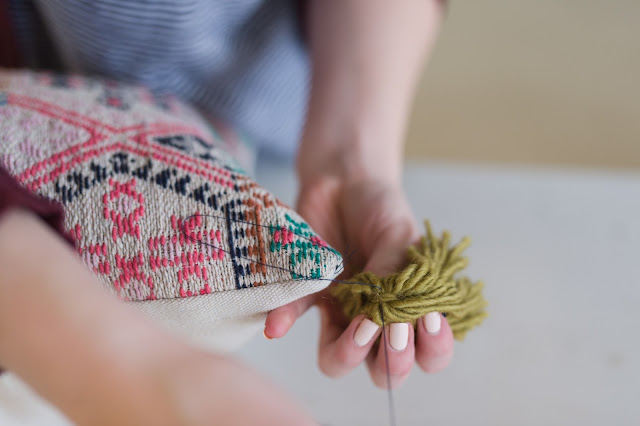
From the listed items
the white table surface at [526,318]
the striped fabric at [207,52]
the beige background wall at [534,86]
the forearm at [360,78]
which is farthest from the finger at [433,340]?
the beige background wall at [534,86]

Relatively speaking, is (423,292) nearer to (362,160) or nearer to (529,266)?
(362,160)

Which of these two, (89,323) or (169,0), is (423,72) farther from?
(89,323)

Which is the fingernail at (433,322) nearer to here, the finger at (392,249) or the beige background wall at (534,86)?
the finger at (392,249)

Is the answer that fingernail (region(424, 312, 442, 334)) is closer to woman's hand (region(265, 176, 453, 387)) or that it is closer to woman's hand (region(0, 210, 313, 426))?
woman's hand (region(265, 176, 453, 387))

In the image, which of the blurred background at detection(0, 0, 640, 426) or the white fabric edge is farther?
the blurred background at detection(0, 0, 640, 426)

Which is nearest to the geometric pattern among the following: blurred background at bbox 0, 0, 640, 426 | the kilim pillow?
the kilim pillow

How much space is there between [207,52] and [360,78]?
7.3 inches

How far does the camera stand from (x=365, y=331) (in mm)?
395

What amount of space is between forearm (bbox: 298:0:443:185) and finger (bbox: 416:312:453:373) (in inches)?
8.8

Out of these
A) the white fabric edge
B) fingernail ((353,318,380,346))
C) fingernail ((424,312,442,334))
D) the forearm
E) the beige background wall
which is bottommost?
the white fabric edge

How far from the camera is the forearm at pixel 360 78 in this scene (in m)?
0.61

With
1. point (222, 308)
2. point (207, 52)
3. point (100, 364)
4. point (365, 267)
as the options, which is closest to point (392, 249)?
point (365, 267)

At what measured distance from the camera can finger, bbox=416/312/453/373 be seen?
1.32ft

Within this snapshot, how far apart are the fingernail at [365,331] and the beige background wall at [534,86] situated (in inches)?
26.7
